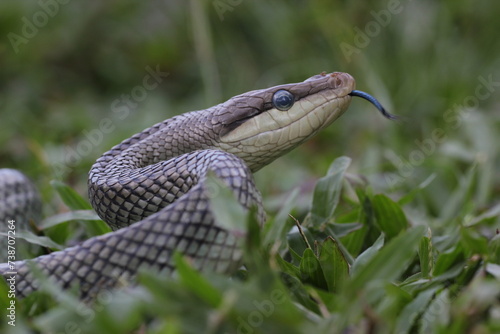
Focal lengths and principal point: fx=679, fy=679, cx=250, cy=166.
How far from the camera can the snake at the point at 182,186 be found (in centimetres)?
196

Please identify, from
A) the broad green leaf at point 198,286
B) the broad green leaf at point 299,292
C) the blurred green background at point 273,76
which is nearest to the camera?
the broad green leaf at point 198,286

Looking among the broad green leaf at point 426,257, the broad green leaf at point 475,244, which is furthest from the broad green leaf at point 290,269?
the broad green leaf at point 475,244

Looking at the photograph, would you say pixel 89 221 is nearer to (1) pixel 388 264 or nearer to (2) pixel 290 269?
(2) pixel 290 269

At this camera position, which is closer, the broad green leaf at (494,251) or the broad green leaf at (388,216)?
the broad green leaf at (494,251)

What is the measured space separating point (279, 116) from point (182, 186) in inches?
20.2

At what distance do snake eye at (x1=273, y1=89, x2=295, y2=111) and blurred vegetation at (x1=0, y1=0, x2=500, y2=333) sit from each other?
51 centimetres

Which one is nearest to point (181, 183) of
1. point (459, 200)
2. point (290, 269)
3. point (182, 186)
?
point (182, 186)

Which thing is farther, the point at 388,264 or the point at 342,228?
the point at 342,228

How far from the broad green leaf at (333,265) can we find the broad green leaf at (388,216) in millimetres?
627

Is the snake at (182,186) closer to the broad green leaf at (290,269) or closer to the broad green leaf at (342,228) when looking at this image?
the broad green leaf at (290,269)

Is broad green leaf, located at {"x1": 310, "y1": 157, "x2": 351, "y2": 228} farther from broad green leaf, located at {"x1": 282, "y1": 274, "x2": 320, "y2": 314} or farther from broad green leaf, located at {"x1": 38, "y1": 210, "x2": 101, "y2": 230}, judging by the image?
broad green leaf, located at {"x1": 38, "y1": 210, "x2": 101, "y2": 230}

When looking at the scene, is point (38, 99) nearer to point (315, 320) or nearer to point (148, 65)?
point (148, 65)

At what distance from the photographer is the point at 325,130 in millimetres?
5805

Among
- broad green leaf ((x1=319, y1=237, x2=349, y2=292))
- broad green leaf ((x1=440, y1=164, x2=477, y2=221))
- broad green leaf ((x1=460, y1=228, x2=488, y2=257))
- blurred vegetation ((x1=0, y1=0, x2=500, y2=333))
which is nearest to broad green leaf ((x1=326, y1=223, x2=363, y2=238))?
blurred vegetation ((x1=0, y1=0, x2=500, y2=333))
